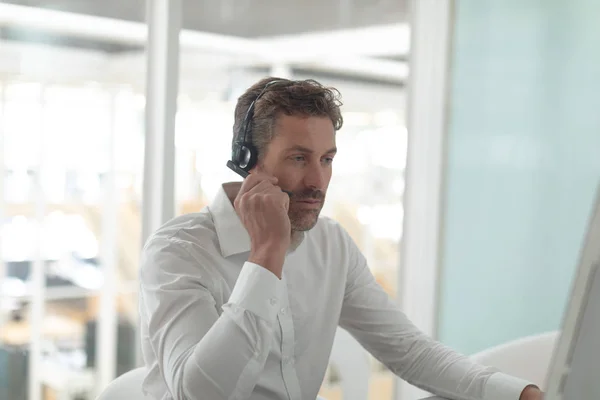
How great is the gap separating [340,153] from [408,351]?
1655 mm

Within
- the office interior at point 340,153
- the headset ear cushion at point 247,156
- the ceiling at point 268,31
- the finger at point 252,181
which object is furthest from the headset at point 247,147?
the ceiling at point 268,31

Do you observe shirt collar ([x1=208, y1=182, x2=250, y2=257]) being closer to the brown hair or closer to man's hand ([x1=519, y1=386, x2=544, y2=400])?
the brown hair

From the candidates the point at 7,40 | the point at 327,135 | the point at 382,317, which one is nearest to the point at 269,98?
the point at 327,135

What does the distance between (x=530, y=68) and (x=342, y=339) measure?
1458mm

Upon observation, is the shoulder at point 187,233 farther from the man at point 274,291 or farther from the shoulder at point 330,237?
the shoulder at point 330,237

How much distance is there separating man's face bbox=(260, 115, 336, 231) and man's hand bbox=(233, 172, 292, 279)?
101 millimetres

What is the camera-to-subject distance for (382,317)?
1.65m

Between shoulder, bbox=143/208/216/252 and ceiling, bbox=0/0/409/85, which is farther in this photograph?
ceiling, bbox=0/0/409/85

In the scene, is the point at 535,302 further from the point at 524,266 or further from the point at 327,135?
the point at 327,135

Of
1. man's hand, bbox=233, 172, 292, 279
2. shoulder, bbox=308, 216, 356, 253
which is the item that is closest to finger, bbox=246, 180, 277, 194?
man's hand, bbox=233, 172, 292, 279

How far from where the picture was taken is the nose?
4.87 feet

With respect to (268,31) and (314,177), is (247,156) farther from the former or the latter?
(268,31)

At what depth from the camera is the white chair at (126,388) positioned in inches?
53.2

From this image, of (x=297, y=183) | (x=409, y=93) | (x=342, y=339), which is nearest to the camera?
(x=297, y=183)
